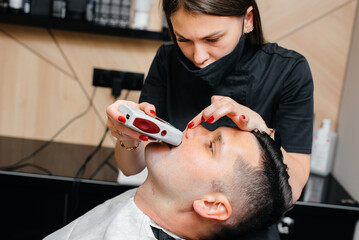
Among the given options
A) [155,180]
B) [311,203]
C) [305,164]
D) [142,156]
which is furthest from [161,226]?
[311,203]

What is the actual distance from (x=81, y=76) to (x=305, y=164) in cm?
124

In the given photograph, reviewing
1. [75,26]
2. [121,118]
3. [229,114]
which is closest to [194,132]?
[229,114]

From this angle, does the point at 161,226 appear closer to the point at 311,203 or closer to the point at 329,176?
the point at 311,203

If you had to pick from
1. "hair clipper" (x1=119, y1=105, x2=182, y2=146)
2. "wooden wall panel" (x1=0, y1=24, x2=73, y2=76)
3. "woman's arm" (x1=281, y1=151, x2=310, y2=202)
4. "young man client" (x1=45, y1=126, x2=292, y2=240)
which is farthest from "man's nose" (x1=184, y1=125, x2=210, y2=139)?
"wooden wall panel" (x1=0, y1=24, x2=73, y2=76)

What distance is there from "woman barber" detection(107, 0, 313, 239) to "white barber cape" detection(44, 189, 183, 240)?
5.9 inches

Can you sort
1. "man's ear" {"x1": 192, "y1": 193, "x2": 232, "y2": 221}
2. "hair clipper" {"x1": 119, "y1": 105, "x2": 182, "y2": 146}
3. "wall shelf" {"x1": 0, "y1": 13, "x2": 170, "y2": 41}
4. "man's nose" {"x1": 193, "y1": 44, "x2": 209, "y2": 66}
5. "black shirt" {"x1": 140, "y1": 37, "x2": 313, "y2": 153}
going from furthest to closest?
"wall shelf" {"x1": 0, "y1": 13, "x2": 170, "y2": 41}, "black shirt" {"x1": 140, "y1": 37, "x2": 313, "y2": 153}, "man's nose" {"x1": 193, "y1": 44, "x2": 209, "y2": 66}, "man's ear" {"x1": 192, "y1": 193, "x2": 232, "y2": 221}, "hair clipper" {"x1": 119, "y1": 105, "x2": 182, "y2": 146}

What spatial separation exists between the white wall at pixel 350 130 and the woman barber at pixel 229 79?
60 centimetres

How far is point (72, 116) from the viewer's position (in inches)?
80.3

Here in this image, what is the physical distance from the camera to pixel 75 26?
1835 mm

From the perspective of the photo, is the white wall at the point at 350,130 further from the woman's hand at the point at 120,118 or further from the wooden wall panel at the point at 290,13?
the woman's hand at the point at 120,118

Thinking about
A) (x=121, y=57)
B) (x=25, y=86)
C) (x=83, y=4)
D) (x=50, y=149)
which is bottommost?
(x=50, y=149)

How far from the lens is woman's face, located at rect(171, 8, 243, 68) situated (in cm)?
106

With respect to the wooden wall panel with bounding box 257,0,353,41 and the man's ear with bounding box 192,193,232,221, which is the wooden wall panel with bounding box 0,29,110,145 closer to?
the wooden wall panel with bounding box 257,0,353,41

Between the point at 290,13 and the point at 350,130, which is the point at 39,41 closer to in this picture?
the point at 290,13
